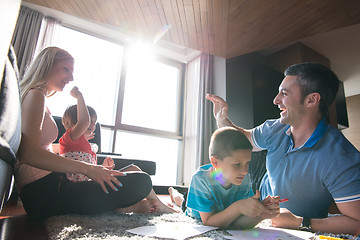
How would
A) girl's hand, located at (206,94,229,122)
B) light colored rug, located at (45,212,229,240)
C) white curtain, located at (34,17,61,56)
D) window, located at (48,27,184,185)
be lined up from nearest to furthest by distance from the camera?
light colored rug, located at (45,212,229,240), girl's hand, located at (206,94,229,122), white curtain, located at (34,17,61,56), window, located at (48,27,184,185)

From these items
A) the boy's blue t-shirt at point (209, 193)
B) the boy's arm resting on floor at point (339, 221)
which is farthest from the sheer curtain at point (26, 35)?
the boy's arm resting on floor at point (339, 221)

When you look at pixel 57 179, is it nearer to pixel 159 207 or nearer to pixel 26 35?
pixel 159 207

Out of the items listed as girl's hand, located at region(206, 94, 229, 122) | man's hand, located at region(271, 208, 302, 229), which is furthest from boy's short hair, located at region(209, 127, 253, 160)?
girl's hand, located at region(206, 94, 229, 122)

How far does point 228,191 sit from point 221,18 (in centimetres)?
203

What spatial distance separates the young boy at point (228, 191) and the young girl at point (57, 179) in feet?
1.03

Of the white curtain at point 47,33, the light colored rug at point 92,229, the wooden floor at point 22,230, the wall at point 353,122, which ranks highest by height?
the white curtain at point 47,33

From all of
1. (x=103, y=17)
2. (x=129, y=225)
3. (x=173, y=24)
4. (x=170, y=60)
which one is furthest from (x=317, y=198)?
(x=170, y=60)

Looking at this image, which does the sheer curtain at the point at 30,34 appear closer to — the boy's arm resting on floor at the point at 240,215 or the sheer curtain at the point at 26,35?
the sheer curtain at the point at 26,35

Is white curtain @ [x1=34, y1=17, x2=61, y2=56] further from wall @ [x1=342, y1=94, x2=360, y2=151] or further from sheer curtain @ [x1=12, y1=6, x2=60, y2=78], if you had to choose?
wall @ [x1=342, y1=94, x2=360, y2=151]

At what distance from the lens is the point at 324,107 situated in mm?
1261

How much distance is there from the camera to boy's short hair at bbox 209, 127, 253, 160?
1041 millimetres

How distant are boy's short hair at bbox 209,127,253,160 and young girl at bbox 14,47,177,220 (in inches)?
15.9

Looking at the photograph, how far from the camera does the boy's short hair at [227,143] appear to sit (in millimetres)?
1041

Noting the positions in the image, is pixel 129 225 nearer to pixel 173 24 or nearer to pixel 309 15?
pixel 173 24
